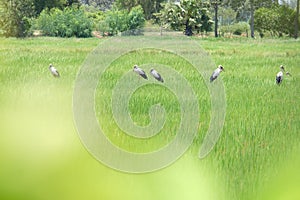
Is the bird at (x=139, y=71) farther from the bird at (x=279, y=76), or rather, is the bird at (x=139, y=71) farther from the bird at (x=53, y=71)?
the bird at (x=279, y=76)

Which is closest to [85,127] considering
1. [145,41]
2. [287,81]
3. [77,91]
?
[77,91]

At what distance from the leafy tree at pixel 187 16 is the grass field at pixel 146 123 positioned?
0.12 ft

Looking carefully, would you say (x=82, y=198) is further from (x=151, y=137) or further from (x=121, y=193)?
(x=151, y=137)

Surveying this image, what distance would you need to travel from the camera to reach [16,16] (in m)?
0.90

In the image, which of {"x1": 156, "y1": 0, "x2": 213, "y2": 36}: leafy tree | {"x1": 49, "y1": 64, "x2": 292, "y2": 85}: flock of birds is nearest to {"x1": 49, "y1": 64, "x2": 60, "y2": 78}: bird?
{"x1": 49, "y1": 64, "x2": 292, "y2": 85}: flock of birds

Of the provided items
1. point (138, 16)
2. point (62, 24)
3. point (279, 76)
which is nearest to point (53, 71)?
point (62, 24)

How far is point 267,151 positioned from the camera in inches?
34.6

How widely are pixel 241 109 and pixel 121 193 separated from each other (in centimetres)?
32

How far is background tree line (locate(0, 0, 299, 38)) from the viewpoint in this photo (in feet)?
2.93

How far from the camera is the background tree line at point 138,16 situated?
0.89m

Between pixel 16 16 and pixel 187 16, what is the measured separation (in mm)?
323

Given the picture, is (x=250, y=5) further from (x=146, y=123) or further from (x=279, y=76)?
(x=146, y=123)

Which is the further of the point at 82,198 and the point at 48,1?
the point at 48,1

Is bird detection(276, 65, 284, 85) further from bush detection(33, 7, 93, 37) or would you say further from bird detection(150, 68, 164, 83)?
bush detection(33, 7, 93, 37)
